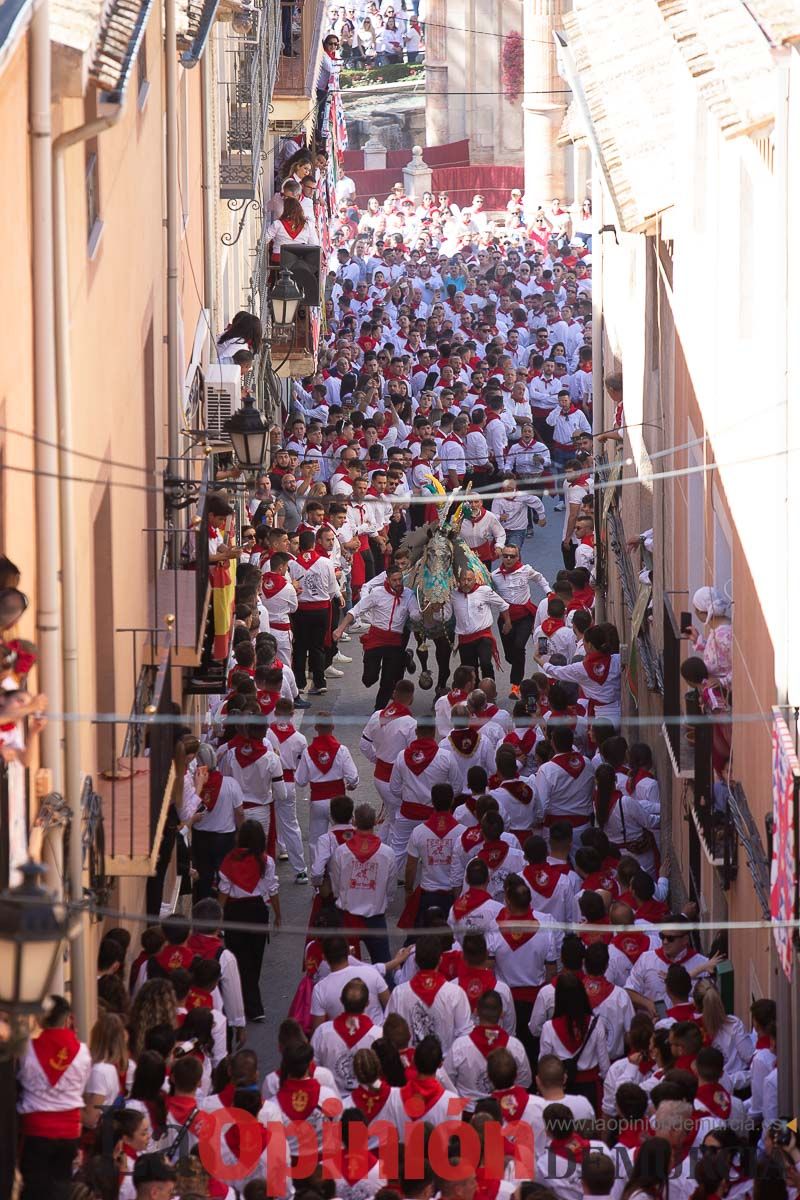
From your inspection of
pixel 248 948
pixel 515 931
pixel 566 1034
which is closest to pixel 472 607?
pixel 248 948

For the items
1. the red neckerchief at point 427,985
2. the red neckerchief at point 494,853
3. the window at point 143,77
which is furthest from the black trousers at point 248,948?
the window at point 143,77

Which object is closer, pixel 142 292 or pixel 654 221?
pixel 142 292

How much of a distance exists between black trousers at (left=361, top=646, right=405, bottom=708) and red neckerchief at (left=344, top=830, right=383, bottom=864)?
5824mm

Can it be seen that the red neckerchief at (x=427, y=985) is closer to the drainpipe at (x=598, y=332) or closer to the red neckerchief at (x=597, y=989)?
the red neckerchief at (x=597, y=989)

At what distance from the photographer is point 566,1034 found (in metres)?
11.5

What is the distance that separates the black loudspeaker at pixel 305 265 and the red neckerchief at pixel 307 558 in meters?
8.12

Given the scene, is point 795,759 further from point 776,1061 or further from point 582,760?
point 582,760

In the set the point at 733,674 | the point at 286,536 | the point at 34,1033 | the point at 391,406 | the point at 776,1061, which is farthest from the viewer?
the point at 391,406

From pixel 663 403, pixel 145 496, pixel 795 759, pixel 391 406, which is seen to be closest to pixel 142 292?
pixel 145 496

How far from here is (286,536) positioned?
19625 mm

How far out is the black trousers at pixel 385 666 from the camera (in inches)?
765

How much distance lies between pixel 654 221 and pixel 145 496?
202 inches

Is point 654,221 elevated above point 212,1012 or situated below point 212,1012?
above

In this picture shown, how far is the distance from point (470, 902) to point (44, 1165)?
3721 millimetres
